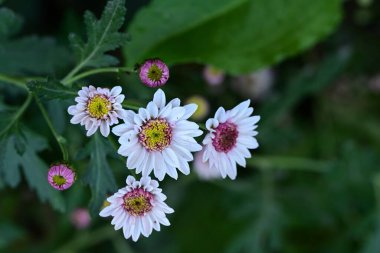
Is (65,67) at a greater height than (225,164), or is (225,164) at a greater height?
(65,67)

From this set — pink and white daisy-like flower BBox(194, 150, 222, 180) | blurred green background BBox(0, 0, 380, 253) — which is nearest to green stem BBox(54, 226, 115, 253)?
blurred green background BBox(0, 0, 380, 253)

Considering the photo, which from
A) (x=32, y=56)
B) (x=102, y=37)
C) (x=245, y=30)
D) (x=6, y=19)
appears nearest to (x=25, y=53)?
(x=32, y=56)

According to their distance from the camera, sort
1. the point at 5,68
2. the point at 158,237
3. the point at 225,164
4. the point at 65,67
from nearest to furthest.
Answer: the point at 225,164 → the point at 5,68 → the point at 65,67 → the point at 158,237

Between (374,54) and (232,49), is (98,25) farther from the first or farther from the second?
(374,54)

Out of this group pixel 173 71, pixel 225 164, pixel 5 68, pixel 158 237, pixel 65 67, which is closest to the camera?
pixel 225 164

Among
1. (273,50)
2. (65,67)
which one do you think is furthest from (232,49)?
(65,67)
